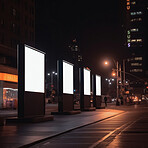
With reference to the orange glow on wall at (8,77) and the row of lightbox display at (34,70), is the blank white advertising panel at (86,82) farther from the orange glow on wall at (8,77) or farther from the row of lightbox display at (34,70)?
the orange glow on wall at (8,77)

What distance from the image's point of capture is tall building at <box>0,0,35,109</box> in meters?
57.5

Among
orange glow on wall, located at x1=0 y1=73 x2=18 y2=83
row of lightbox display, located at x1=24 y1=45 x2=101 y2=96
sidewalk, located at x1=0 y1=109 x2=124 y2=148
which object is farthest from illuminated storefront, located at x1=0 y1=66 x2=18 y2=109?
sidewalk, located at x1=0 y1=109 x2=124 y2=148

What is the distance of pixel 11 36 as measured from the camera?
3115 inches

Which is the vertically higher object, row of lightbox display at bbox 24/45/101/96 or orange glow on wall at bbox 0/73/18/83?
orange glow on wall at bbox 0/73/18/83

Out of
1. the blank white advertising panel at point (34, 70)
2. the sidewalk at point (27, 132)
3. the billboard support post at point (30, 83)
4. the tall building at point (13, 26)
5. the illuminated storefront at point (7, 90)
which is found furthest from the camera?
the tall building at point (13, 26)

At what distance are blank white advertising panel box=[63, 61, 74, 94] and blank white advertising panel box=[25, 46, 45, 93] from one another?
22.2ft

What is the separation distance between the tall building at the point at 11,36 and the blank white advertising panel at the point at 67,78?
2118cm

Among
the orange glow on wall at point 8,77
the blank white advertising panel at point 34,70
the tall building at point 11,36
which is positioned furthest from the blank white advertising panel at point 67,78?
the orange glow on wall at point 8,77

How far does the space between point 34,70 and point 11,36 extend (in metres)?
56.8

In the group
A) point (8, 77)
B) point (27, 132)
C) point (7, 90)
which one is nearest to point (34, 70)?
point (27, 132)

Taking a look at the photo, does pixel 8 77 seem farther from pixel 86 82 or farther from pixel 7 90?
pixel 86 82

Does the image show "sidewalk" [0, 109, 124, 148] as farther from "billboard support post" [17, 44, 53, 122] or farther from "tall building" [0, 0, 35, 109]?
"tall building" [0, 0, 35, 109]

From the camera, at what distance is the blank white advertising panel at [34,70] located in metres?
22.8

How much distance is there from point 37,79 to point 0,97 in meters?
33.1
